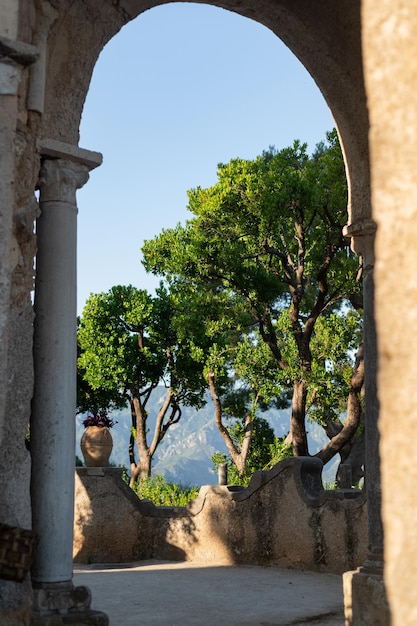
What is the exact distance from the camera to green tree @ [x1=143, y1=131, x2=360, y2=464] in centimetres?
1909

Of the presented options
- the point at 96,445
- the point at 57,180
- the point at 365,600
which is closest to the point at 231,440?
the point at 96,445

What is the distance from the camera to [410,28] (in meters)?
1.84

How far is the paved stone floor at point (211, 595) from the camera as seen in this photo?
7.22 m

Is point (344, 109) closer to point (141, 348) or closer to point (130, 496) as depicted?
point (130, 496)

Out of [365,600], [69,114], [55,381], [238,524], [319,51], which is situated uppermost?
[319,51]

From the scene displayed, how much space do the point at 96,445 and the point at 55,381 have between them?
22.3ft

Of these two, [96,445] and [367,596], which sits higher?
[96,445]

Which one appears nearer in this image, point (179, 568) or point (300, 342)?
point (179, 568)

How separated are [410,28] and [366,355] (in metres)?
5.11

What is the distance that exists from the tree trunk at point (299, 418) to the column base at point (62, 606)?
48.4ft

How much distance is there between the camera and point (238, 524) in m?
11.2

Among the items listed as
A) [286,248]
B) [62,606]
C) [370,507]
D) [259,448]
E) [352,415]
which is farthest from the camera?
[259,448]

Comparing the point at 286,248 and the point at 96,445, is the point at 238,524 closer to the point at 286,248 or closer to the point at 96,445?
the point at 96,445

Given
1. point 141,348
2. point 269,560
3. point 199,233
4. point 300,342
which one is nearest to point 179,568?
point 269,560
